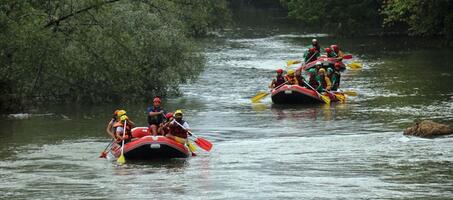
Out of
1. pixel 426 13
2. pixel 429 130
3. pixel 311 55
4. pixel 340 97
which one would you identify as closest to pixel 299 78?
pixel 340 97

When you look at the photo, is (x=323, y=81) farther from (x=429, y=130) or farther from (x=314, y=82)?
(x=429, y=130)

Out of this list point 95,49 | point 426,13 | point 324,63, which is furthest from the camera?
point 426,13

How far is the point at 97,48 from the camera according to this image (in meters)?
28.6

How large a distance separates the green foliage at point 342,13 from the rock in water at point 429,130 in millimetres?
39488

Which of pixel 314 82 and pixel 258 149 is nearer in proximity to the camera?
pixel 258 149

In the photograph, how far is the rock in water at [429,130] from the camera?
944 inches

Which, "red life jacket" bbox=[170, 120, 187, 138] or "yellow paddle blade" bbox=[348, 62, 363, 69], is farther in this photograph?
"yellow paddle blade" bbox=[348, 62, 363, 69]

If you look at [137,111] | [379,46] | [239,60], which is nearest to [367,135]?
[137,111]

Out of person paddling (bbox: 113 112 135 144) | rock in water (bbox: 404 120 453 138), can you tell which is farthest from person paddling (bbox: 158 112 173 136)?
rock in water (bbox: 404 120 453 138)

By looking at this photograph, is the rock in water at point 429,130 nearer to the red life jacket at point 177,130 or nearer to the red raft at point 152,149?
the red life jacket at point 177,130

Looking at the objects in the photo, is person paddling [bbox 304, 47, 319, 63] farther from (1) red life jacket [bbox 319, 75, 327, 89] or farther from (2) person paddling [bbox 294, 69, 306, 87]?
(2) person paddling [bbox 294, 69, 306, 87]

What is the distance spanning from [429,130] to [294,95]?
820 cm

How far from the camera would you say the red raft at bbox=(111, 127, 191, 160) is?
21656 millimetres

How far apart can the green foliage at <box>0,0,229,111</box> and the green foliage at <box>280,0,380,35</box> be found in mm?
30128
